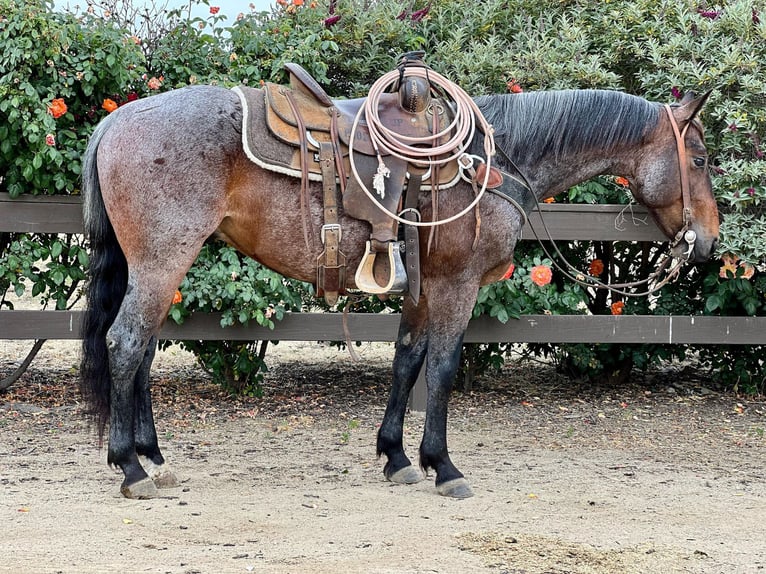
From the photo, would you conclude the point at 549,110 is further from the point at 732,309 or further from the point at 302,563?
the point at 732,309

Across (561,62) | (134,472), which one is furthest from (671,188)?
(134,472)

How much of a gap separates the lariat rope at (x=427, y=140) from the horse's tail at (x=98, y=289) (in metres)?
1.16

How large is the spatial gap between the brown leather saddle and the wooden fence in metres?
1.40

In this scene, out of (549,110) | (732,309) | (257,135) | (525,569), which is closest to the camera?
(525,569)

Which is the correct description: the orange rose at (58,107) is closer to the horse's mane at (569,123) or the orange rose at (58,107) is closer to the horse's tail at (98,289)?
the horse's tail at (98,289)

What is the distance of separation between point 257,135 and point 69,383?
10.9 feet

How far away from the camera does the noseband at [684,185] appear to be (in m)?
4.05

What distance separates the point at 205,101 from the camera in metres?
3.84

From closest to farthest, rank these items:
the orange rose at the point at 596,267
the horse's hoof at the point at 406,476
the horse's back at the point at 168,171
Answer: the horse's back at the point at 168,171, the horse's hoof at the point at 406,476, the orange rose at the point at 596,267

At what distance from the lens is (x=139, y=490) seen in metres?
3.85

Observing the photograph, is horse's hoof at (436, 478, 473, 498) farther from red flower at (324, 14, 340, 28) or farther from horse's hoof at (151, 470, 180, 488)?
red flower at (324, 14, 340, 28)

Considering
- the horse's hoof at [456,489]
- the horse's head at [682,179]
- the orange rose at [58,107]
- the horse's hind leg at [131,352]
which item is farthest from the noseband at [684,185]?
the orange rose at [58,107]

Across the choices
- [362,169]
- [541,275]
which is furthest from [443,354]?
[541,275]

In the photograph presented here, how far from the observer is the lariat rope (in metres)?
3.80
